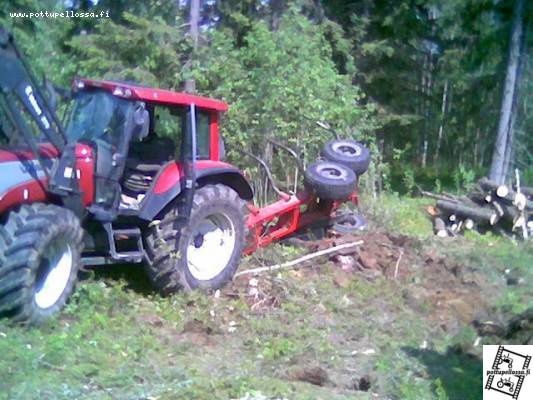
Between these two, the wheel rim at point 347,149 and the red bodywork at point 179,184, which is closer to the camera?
the red bodywork at point 179,184

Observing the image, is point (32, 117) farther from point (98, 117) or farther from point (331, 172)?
point (331, 172)

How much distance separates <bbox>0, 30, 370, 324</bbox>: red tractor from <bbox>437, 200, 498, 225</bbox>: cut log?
5634 millimetres

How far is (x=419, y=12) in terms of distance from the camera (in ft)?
78.6

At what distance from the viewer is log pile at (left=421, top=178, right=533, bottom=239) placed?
14703mm

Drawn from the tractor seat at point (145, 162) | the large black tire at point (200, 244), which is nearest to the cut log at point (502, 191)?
the large black tire at point (200, 244)

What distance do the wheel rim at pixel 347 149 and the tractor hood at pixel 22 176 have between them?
5738 mm

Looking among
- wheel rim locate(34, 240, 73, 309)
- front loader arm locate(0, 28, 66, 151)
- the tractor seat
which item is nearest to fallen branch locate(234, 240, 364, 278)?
the tractor seat

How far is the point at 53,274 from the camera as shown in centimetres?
762

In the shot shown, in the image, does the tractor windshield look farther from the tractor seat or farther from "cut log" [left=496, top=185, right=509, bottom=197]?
"cut log" [left=496, top=185, right=509, bottom=197]

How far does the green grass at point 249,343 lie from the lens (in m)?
5.93

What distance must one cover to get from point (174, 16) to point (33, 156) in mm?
12800

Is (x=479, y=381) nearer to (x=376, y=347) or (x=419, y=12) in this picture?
(x=376, y=347)

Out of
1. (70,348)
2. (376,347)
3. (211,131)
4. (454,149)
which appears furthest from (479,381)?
(454,149)

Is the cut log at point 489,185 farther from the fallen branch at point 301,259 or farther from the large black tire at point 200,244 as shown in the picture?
the large black tire at point 200,244
